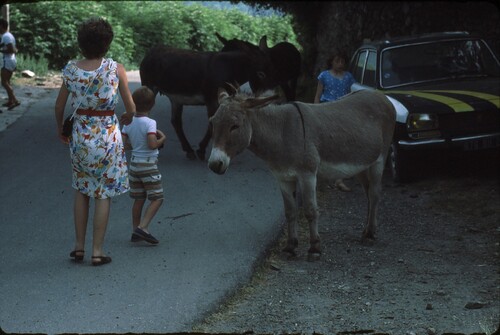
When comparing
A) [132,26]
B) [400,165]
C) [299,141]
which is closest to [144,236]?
[299,141]

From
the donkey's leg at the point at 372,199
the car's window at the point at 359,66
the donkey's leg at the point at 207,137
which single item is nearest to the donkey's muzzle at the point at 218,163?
the donkey's leg at the point at 372,199

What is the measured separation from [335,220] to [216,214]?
129 cm

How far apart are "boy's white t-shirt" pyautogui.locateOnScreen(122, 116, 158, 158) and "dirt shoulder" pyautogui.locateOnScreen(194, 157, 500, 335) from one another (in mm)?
1435

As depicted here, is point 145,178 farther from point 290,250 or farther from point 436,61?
point 436,61

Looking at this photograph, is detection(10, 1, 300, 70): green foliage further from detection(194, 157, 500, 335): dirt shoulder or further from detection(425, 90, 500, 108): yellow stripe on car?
detection(194, 157, 500, 335): dirt shoulder

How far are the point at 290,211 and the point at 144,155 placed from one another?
1.38 metres

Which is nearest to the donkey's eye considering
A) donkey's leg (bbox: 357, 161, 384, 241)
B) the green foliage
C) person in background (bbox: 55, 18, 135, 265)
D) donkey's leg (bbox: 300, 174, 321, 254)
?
donkey's leg (bbox: 300, 174, 321, 254)

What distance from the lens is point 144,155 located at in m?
7.98

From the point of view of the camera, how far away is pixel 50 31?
2694 centimetres

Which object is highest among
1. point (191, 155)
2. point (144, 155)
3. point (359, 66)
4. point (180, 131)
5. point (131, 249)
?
point (359, 66)

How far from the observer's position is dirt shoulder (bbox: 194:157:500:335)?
6.39 m

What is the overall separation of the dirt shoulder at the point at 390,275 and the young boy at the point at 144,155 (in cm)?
115

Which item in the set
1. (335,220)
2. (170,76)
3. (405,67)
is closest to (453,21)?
(405,67)

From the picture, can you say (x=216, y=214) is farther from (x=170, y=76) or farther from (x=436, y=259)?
(x=170, y=76)
